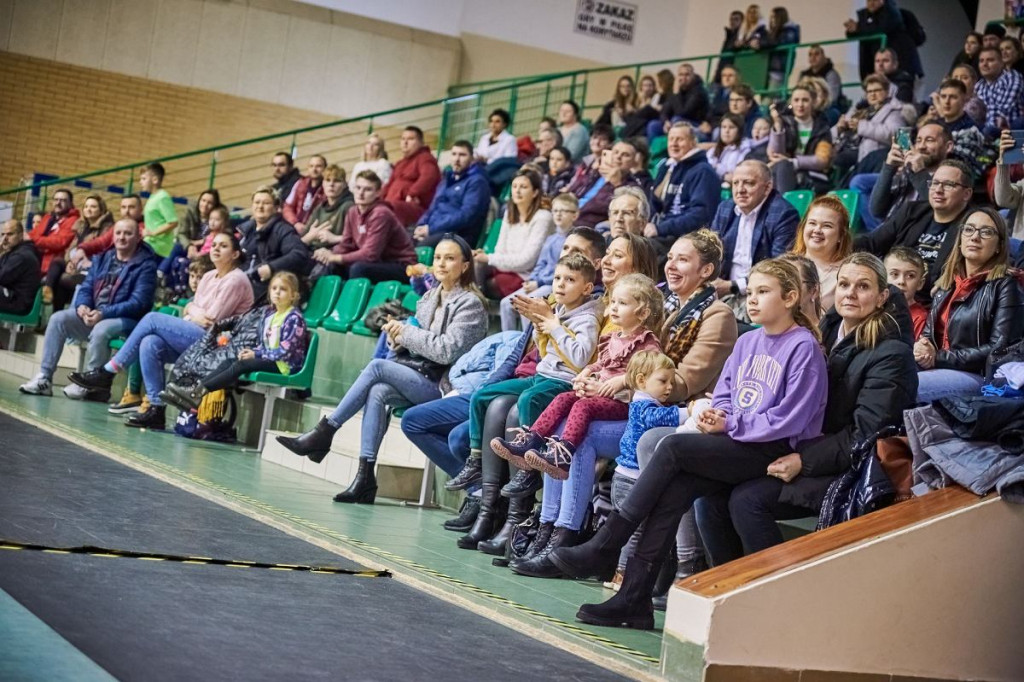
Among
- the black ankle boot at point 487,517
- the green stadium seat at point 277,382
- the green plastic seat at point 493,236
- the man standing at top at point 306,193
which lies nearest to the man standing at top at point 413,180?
the man standing at top at point 306,193

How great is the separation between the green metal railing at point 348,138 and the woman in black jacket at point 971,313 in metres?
9.99

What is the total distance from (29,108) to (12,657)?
46.7ft

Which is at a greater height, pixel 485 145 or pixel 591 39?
pixel 591 39

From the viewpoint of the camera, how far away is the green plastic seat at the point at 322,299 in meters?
8.80

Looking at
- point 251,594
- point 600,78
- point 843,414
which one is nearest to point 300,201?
point 600,78

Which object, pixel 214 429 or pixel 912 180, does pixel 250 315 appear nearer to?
pixel 214 429

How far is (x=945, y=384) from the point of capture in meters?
4.73

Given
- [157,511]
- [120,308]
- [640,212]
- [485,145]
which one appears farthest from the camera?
[485,145]

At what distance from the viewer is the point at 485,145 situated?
39.8 feet

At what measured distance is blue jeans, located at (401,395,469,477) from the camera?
588 centimetres

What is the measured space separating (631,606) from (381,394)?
2459mm

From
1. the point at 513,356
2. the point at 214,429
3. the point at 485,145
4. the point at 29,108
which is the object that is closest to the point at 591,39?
the point at 485,145

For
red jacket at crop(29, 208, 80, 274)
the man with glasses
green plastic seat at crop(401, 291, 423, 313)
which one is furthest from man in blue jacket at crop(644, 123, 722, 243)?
red jacket at crop(29, 208, 80, 274)

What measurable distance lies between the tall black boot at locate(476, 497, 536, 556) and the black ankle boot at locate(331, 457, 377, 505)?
1.10 metres
